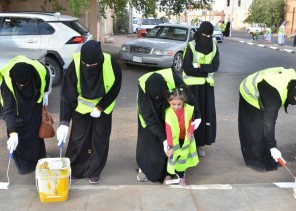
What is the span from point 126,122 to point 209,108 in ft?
6.69

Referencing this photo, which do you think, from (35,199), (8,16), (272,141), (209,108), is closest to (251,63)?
(8,16)

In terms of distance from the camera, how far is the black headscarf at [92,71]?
388cm

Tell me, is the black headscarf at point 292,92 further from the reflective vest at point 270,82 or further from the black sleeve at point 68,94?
the black sleeve at point 68,94

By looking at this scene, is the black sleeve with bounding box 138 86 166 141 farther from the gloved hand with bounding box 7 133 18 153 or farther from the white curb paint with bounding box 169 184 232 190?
the gloved hand with bounding box 7 133 18 153

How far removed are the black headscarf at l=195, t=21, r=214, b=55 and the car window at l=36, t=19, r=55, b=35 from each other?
17.8 ft

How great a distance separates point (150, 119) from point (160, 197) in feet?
2.56

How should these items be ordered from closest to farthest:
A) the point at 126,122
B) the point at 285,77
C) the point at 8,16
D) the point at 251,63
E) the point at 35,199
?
the point at 35,199, the point at 285,77, the point at 126,122, the point at 8,16, the point at 251,63

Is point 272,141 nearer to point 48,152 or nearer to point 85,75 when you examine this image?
point 85,75

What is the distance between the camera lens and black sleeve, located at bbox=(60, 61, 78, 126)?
4.10m

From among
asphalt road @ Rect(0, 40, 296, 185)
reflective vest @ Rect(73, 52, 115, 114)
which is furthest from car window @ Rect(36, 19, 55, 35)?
reflective vest @ Rect(73, 52, 115, 114)

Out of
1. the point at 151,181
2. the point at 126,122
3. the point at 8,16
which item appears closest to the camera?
the point at 151,181

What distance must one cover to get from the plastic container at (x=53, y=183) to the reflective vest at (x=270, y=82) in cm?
218

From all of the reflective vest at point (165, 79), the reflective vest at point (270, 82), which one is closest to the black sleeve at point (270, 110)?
the reflective vest at point (270, 82)

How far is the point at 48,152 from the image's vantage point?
5.43 metres
